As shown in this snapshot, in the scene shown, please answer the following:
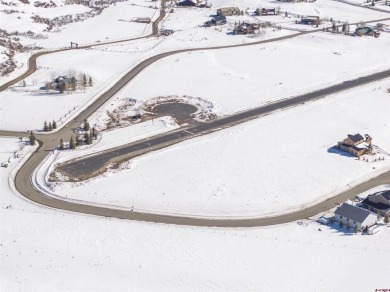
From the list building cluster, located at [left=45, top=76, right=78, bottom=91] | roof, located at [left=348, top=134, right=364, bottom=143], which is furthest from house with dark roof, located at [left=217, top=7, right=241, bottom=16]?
roof, located at [left=348, top=134, right=364, bottom=143]

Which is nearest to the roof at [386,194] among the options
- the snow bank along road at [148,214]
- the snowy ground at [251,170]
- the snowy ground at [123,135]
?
the snow bank along road at [148,214]

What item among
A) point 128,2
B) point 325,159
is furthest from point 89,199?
point 128,2

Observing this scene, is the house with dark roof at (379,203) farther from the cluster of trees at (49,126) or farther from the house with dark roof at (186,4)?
the house with dark roof at (186,4)

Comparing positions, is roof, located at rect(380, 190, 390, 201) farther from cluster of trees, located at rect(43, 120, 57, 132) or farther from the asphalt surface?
cluster of trees, located at rect(43, 120, 57, 132)

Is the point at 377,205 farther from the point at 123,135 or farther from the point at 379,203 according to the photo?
the point at 123,135

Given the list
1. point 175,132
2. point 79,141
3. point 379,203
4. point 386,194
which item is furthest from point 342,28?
point 379,203

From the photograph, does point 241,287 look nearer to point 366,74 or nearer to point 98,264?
point 98,264
